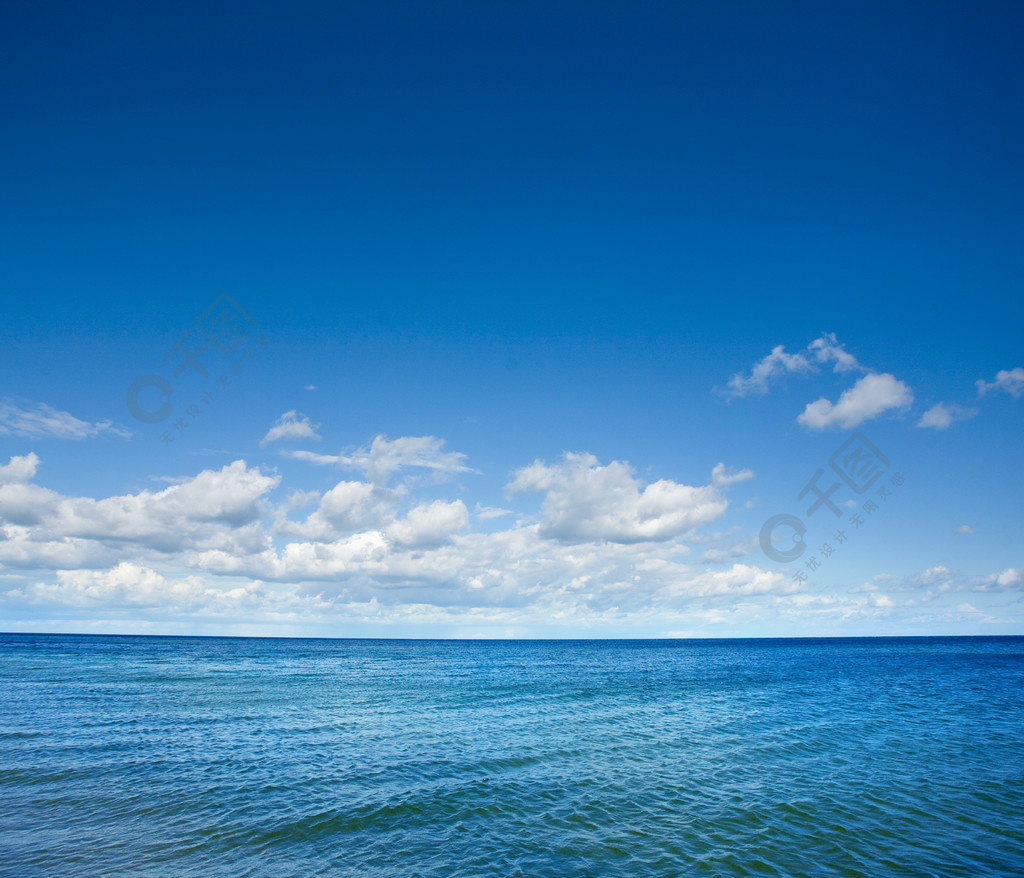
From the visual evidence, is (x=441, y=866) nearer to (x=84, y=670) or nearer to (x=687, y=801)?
(x=687, y=801)

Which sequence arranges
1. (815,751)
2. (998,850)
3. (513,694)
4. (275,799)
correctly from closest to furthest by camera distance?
(998,850)
(275,799)
(815,751)
(513,694)

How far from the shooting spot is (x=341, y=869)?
13.3m

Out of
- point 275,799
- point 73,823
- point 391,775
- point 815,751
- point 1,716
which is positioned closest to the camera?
point 73,823

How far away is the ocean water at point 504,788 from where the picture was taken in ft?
46.3

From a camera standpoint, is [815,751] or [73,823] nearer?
[73,823]

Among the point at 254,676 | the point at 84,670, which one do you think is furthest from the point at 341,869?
the point at 84,670

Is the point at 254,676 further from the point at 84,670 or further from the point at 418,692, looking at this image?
the point at 418,692

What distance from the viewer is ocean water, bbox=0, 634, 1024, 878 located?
46.3 ft

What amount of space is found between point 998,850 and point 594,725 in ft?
63.8

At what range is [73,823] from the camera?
15.8 metres

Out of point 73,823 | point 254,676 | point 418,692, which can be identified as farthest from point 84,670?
point 73,823

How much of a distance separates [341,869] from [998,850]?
16949 mm

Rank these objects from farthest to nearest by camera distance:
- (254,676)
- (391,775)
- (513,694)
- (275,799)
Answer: (254,676) < (513,694) < (391,775) < (275,799)

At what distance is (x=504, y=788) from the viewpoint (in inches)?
772
